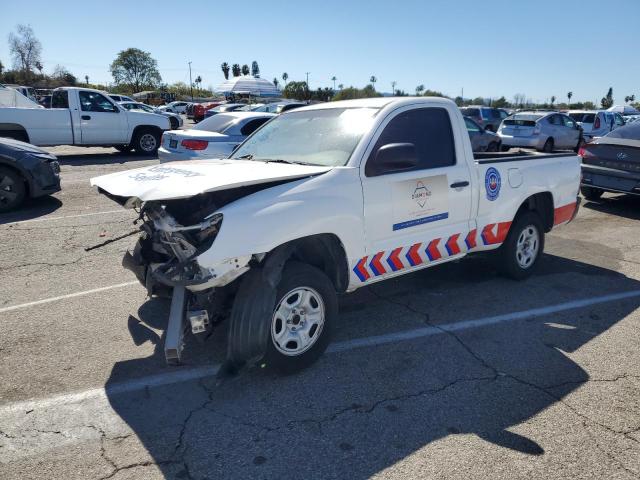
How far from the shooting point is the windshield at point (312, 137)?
4195mm

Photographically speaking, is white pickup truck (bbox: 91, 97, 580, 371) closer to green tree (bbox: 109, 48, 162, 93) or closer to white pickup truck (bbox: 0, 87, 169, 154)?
white pickup truck (bbox: 0, 87, 169, 154)

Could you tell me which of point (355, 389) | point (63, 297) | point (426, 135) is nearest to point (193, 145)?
point (63, 297)

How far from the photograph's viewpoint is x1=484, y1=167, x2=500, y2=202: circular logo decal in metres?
5.08

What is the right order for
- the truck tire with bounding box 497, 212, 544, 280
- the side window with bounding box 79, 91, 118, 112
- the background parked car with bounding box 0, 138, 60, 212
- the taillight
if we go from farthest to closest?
the side window with bounding box 79, 91, 118, 112, the taillight, the background parked car with bounding box 0, 138, 60, 212, the truck tire with bounding box 497, 212, 544, 280

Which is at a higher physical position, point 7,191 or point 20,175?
point 20,175

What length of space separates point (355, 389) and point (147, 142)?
48.0ft

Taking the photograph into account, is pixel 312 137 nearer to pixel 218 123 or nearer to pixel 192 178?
pixel 192 178

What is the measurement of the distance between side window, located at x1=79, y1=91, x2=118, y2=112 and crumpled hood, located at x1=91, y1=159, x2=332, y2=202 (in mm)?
12119

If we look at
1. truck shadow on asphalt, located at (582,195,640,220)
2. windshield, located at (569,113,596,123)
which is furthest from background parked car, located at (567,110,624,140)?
truck shadow on asphalt, located at (582,195,640,220)

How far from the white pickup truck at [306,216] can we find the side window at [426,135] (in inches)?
0.5

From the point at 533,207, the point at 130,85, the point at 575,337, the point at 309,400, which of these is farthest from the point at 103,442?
the point at 130,85

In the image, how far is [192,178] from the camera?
12.0 feet

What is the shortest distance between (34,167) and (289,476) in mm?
7751

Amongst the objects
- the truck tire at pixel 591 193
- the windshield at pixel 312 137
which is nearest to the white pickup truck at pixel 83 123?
the windshield at pixel 312 137
